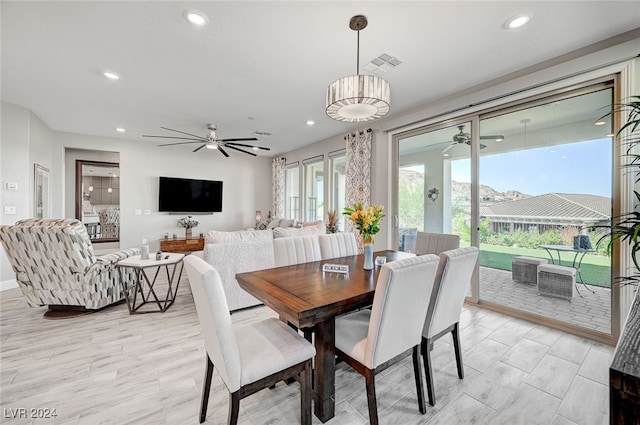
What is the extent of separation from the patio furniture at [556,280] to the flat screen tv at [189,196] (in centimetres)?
680

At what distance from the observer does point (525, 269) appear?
3.21 meters

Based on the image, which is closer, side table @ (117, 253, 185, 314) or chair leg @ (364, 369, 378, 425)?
chair leg @ (364, 369, 378, 425)

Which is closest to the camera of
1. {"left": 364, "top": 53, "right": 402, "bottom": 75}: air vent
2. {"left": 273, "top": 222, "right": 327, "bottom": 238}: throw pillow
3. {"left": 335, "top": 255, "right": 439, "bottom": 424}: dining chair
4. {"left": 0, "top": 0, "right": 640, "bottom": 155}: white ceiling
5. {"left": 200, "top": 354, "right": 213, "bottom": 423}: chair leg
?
{"left": 335, "top": 255, "right": 439, "bottom": 424}: dining chair

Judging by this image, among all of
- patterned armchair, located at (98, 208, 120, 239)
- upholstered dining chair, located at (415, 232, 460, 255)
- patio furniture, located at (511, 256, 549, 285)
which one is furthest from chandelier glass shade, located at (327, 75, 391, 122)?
patterned armchair, located at (98, 208, 120, 239)

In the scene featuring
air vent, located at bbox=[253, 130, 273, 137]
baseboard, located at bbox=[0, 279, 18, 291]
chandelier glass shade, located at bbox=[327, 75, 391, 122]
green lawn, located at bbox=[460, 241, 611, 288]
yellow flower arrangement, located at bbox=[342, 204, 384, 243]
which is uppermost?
air vent, located at bbox=[253, 130, 273, 137]

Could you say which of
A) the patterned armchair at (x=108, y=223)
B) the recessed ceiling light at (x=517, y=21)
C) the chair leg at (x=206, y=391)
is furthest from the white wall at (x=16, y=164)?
the recessed ceiling light at (x=517, y=21)

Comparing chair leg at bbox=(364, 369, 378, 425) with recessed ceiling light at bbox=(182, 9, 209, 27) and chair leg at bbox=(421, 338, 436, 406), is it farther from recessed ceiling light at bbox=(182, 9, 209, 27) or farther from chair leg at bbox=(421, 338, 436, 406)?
recessed ceiling light at bbox=(182, 9, 209, 27)

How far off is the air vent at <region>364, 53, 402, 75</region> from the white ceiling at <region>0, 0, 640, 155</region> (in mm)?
66

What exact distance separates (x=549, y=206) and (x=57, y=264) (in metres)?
5.43

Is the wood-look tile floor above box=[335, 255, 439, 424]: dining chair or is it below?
below

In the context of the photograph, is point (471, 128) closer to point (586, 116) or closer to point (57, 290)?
point (586, 116)

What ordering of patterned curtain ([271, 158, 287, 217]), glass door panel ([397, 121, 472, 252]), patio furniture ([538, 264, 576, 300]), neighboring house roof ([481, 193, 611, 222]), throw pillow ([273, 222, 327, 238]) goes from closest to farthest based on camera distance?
neighboring house roof ([481, 193, 611, 222])
patio furniture ([538, 264, 576, 300])
throw pillow ([273, 222, 327, 238])
glass door panel ([397, 121, 472, 252])
patterned curtain ([271, 158, 287, 217])

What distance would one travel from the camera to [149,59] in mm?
2748

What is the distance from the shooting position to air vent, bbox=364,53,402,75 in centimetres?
272
